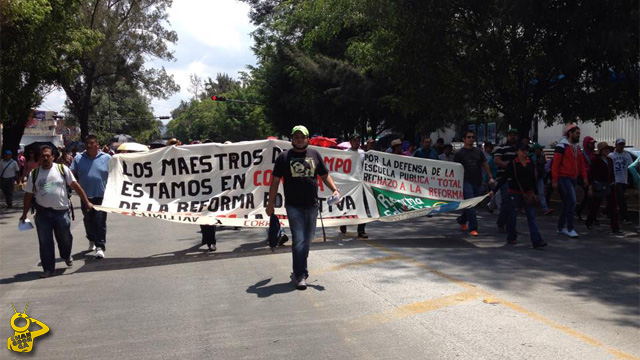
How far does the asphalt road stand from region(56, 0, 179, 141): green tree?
31404 mm

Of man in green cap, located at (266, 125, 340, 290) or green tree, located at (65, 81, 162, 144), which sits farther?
green tree, located at (65, 81, 162, 144)

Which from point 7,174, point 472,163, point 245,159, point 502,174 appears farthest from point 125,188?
point 7,174

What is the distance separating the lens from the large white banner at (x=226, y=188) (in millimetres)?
10117

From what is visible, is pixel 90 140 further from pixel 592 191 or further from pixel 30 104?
pixel 30 104

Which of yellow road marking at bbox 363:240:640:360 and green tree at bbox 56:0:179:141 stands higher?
green tree at bbox 56:0:179:141

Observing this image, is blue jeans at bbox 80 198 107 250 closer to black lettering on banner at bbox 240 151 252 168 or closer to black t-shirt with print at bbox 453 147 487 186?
black lettering on banner at bbox 240 151 252 168

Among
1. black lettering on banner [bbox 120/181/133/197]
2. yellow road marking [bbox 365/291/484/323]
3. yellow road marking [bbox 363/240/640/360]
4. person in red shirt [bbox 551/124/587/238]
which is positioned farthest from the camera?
person in red shirt [bbox 551/124/587/238]

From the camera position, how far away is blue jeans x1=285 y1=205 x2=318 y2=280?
24.1 ft

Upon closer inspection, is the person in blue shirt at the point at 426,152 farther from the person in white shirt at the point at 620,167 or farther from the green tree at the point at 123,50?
the green tree at the point at 123,50

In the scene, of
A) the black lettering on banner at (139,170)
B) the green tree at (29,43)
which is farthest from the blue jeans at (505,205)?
the green tree at (29,43)

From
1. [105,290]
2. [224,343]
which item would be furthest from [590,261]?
[105,290]

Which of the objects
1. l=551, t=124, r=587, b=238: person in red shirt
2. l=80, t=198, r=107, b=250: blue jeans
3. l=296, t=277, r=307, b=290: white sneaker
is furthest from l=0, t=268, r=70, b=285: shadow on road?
l=551, t=124, r=587, b=238: person in red shirt

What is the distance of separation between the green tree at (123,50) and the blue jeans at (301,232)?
34.4 m

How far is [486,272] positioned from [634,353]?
3.08 meters
